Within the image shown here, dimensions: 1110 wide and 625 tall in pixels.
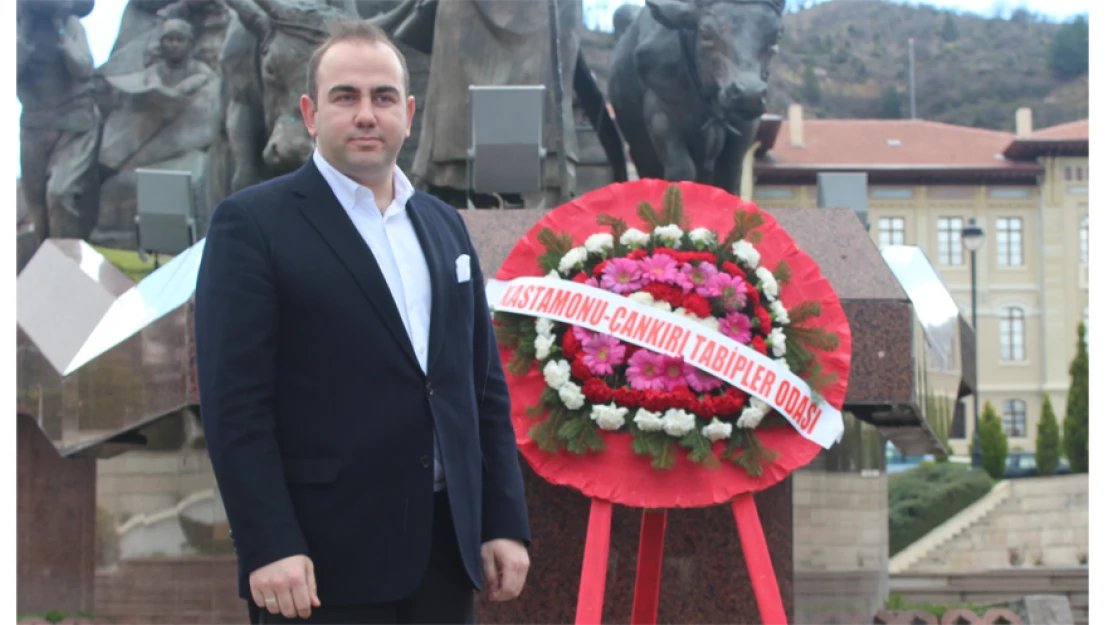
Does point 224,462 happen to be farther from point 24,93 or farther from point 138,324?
point 24,93

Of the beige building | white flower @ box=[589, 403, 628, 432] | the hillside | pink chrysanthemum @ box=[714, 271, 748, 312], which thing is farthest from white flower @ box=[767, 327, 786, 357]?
the hillside

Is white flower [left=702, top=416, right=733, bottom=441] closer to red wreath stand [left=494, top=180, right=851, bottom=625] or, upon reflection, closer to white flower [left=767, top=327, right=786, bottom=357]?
red wreath stand [left=494, top=180, right=851, bottom=625]

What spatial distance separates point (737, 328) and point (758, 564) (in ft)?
2.16

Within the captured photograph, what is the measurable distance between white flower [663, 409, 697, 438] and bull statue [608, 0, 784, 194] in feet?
12.6

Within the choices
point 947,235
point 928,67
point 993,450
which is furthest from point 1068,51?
point 993,450

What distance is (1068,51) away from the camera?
253 ft

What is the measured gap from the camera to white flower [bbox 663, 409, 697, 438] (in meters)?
3.69

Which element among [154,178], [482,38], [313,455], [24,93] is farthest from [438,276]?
[24,93]

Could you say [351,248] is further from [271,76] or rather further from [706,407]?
[271,76]

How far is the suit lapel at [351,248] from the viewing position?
220 centimetres

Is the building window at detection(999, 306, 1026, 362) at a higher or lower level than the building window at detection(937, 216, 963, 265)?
lower

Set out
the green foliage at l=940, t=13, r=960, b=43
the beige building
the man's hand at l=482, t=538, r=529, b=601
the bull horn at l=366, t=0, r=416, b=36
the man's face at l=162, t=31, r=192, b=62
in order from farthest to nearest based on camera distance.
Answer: the green foliage at l=940, t=13, r=960, b=43
the beige building
the man's face at l=162, t=31, r=192, b=62
the bull horn at l=366, t=0, r=416, b=36
the man's hand at l=482, t=538, r=529, b=601

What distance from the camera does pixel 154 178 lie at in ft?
27.6

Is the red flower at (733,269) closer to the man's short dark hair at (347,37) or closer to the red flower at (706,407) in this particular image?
the red flower at (706,407)
